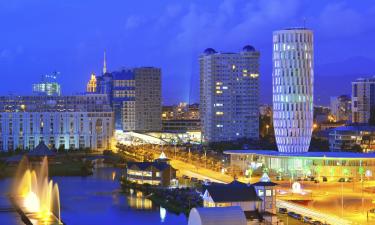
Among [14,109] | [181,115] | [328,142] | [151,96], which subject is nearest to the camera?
[328,142]

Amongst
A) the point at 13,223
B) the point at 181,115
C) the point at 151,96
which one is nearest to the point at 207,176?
the point at 13,223

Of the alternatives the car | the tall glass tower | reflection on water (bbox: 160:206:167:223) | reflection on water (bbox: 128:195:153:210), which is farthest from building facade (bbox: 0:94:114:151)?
the car

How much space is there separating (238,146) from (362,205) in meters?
28.5

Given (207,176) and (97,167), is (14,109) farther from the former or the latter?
(207,176)

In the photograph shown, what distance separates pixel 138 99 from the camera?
78562mm

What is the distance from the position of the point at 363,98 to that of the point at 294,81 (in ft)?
148

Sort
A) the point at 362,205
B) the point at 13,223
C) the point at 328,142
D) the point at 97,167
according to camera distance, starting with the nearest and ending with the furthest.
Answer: the point at 13,223 < the point at 362,205 < the point at 97,167 < the point at 328,142

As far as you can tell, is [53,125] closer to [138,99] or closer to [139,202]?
[138,99]

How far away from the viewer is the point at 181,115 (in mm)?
92000

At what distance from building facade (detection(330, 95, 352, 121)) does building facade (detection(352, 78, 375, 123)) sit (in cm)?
1170

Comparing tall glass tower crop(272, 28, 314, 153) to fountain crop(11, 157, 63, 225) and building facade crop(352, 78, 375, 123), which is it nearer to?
fountain crop(11, 157, 63, 225)

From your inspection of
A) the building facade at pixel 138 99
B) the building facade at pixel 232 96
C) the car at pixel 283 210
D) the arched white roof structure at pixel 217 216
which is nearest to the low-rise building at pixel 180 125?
the building facade at pixel 138 99

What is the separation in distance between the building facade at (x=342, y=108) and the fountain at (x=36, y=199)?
6190cm

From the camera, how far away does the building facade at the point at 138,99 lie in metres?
78.2
